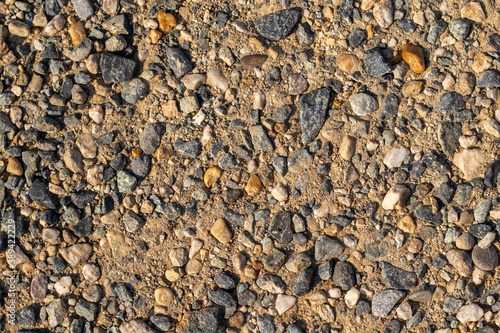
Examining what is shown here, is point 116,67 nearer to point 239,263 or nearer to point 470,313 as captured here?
point 239,263

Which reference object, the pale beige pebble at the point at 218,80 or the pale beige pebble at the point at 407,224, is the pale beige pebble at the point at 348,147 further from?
the pale beige pebble at the point at 218,80

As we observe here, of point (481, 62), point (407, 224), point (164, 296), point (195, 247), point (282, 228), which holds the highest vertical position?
point (481, 62)

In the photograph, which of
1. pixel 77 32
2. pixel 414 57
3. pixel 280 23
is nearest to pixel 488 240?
pixel 414 57

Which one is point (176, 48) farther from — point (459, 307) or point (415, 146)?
point (459, 307)

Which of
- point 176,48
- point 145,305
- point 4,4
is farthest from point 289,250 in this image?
point 4,4

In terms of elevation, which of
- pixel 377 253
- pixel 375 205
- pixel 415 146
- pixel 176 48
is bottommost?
pixel 377 253

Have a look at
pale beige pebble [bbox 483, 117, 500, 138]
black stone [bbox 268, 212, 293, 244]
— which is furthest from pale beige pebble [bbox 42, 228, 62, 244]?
pale beige pebble [bbox 483, 117, 500, 138]
